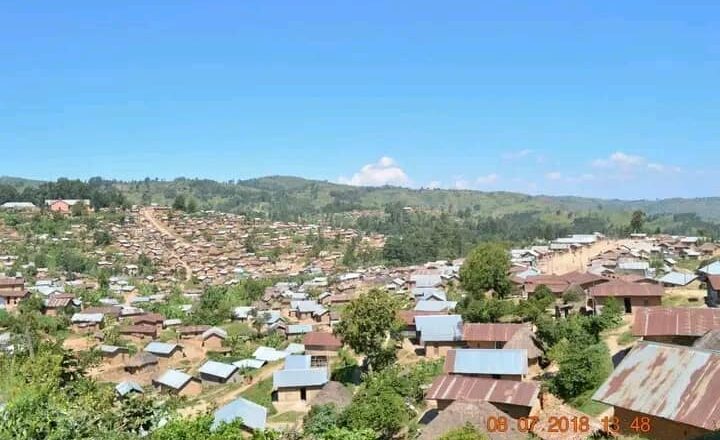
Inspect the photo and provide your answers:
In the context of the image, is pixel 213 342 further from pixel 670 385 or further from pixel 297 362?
pixel 670 385

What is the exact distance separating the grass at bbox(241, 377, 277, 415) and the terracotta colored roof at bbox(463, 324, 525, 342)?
1148cm

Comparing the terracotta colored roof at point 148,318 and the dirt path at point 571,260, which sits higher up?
the dirt path at point 571,260

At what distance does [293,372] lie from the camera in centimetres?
3266

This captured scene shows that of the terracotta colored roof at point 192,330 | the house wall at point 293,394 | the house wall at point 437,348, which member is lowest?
the terracotta colored roof at point 192,330

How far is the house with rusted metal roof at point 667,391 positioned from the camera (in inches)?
598

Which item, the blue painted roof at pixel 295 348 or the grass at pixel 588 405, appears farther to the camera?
the blue painted roof at pixel 295 348

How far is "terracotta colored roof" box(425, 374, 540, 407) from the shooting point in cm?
2267

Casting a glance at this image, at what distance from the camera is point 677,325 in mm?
24391

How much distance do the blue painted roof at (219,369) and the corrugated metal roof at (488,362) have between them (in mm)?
18175

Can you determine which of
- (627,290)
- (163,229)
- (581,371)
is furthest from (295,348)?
(163,229)

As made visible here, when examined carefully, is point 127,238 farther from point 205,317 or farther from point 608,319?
point 608,319

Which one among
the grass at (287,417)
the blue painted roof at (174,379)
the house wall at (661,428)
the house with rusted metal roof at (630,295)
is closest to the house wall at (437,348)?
the house with rusted metal roof at (630,295)

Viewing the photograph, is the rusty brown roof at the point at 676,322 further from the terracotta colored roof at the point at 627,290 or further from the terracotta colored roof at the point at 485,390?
the terracotta colored roof at the point at 627,290
